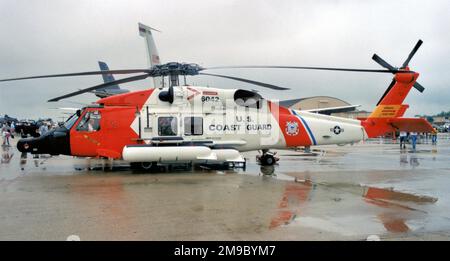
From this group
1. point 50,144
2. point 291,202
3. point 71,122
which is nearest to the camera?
point 291,202

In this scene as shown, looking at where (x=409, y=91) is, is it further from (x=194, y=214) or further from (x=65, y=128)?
(x=65, y=128)

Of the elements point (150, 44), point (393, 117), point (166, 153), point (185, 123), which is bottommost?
point (166, 153)

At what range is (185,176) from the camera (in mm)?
10562

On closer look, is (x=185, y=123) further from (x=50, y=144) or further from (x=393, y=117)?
(x=393, y=117)

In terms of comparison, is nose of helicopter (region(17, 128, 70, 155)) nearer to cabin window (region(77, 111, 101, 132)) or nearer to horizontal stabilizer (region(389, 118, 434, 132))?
cabin window (region(77, 111, 101, 132))

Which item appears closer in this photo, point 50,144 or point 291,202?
point 291,202

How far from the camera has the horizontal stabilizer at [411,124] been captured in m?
13.4

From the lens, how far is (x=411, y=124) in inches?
537

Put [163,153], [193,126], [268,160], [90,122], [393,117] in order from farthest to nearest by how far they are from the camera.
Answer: [393,117] → [268,160] → [193,126] → [90,122] → [163,153]

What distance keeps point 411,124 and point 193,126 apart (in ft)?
25.3

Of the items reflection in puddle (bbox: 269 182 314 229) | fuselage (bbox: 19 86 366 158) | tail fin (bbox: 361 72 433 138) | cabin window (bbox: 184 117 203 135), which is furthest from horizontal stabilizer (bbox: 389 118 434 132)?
cabin window (bbox: 184 117 203 135)

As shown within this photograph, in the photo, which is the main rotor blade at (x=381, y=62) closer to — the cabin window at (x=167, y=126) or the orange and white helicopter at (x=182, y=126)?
the orange and white helicopter at (x=182, y=126)

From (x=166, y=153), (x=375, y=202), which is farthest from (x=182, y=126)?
(x=375, y=202)

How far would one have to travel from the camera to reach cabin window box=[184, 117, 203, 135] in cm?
1217
